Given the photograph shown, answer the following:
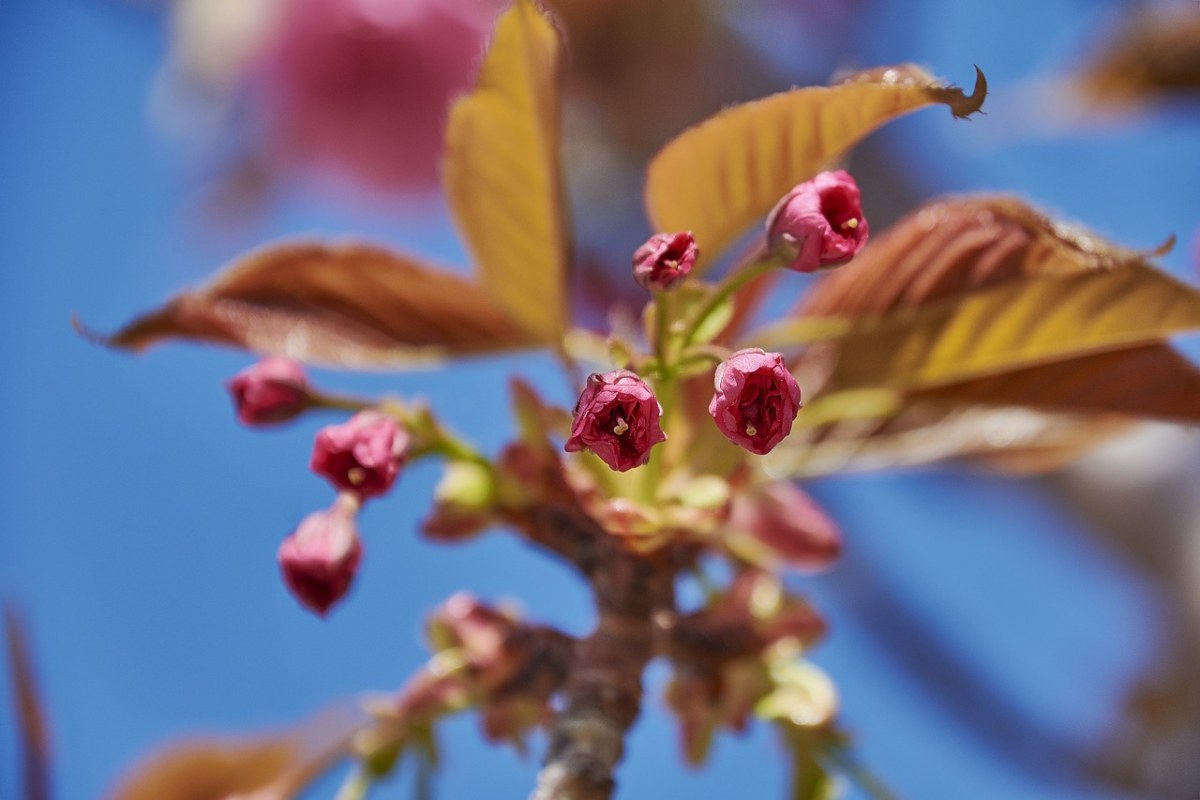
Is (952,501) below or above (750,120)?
above

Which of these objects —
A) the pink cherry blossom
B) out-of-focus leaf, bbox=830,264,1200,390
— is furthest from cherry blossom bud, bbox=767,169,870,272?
the pink cherry blossom

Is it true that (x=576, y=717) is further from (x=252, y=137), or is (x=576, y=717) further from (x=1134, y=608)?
(x=252, y=137)

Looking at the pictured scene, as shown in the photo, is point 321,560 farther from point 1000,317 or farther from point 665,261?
point 1000,317

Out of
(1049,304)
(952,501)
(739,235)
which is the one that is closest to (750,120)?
(739,235)

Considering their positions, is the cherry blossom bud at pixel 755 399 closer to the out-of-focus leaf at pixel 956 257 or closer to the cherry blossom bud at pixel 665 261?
the cherry blossom bud at pixel 665 261

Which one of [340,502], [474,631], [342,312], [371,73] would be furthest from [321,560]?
[371,73]

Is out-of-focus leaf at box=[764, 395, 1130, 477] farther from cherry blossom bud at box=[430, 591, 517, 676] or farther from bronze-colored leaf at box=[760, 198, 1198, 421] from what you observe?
cherry blossom bud at box=[430, 591, 517, 676]
